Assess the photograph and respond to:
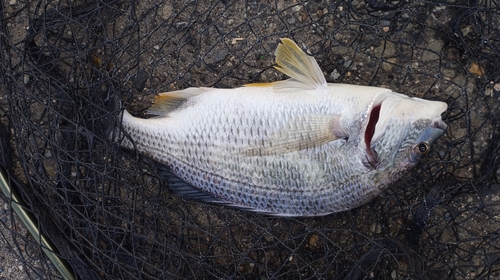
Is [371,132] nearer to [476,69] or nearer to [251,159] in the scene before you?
[251,159]

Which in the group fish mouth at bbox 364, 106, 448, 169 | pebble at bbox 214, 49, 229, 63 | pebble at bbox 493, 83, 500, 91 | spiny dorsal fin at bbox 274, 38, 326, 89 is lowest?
pebble at bbox 493, 83, 500, 91

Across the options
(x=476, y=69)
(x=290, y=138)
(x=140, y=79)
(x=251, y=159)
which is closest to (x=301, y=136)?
(x=290, y=138)

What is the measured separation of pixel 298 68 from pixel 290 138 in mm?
444

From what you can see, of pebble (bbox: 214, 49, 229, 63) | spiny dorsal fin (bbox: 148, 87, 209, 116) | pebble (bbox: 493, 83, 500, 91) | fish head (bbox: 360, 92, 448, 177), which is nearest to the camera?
fish head (bbox: 360, 92, 448, 177)

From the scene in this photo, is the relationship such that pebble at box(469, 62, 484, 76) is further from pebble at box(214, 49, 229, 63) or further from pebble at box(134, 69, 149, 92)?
pebble at box(134, 69, 149, 92)

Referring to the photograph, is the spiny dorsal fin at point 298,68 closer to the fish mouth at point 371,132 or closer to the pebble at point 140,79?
the fish mouth at point 371,132

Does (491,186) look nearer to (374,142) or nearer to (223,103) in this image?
(374,142)

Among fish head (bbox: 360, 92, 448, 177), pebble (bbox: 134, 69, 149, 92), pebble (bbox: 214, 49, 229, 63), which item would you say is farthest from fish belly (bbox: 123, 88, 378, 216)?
pebble (bbox: 214, 49, 229, 63)

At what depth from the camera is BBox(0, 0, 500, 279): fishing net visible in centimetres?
323

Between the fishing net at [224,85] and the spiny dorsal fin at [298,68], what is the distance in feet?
1.11

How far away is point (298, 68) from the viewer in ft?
9.78

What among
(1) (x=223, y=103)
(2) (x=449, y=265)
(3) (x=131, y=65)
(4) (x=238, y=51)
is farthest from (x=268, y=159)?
(2) (x=449, y=265)

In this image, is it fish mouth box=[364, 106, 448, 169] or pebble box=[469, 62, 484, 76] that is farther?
pebble box=[469, 62, 484, 76]

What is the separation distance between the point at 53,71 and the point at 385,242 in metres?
2.57
